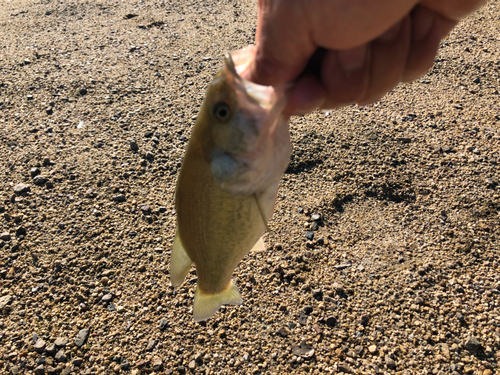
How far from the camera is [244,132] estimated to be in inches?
53.9

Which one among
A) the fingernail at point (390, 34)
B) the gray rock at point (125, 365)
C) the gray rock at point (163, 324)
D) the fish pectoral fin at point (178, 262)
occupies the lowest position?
the gray rock at point (125, 365)

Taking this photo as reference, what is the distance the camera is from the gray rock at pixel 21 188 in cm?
371

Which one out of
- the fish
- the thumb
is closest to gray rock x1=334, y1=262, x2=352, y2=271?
the fish

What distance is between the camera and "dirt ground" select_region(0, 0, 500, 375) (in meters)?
2.51

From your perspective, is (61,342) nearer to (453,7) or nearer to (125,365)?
(125,365)

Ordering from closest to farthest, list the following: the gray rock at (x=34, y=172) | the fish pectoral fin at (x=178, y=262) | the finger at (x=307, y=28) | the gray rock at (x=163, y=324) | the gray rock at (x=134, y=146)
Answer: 1. the finger at (x=307, y=28)
2. the fish pectoral fin at (x=178, y=262)
3. the gray rock at (x=163, y=324)
4. the gray rock at (x=34, y=172)
5. the gray rock at (x=134, y=146)

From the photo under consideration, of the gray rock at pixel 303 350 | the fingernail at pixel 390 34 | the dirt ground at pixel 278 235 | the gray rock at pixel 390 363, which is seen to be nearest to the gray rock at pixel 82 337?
the dirt ground at pixel 278 235

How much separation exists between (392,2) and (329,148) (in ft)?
8.69

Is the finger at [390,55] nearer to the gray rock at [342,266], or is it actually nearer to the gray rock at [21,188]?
the gray rock at [342,266]

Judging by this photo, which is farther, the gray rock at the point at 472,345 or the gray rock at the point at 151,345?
the gray rock at the point at 151,345

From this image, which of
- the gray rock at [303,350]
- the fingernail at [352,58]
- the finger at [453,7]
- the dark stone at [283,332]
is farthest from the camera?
the dark stone at [283,332]

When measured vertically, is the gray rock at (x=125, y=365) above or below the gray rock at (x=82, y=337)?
above

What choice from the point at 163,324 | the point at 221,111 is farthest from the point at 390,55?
the point at 163,324

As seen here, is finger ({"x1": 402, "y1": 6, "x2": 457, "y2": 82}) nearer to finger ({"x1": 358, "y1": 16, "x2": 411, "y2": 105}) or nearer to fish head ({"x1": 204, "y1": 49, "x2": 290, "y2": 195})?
finger ({"x1": 358, "y1": 16, "x2": 411, "y2": 105})
